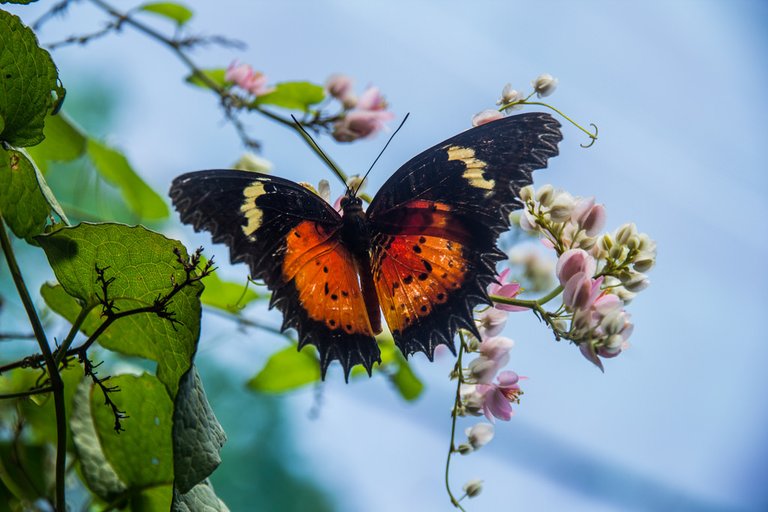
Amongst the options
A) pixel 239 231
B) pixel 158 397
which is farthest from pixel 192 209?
pixel 158 397

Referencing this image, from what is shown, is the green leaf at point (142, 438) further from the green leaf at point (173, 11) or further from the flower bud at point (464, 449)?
the green leaf at point (173, 11)

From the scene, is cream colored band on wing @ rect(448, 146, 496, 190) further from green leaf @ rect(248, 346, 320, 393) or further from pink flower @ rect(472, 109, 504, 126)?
green leaf @ rect(248, 346, 320, 393)

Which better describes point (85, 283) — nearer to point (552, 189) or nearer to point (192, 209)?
point (192, 209)

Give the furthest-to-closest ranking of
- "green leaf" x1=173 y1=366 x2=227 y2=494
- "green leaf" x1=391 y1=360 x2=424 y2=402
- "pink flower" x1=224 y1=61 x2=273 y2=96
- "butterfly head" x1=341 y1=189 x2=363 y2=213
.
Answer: "green leaf" x1=391 y1=360 x2=424 y2=402 < "pink flower" x1=224 y1=61 x2=273 y2=96 < "butterfly head" x1=341 y1=189 x2=363 y2=213 < "green leaf" x1=173 y1=366 x2=227 y2=494

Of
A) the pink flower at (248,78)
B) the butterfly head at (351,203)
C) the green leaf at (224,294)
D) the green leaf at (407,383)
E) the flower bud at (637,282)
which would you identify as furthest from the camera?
the green leaf at (407,383)

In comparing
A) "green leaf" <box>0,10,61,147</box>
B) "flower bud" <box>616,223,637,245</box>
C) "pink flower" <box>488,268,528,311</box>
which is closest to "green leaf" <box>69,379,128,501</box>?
"green leaf" <box>0,10,61,147</box>

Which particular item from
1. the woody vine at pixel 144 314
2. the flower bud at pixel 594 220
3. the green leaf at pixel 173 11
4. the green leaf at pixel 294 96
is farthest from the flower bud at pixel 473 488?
the green leaf at pixel 173 11
